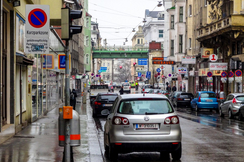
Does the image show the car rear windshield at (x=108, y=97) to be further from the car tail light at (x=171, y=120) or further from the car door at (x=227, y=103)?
the car tail light at (x=171, y=120)

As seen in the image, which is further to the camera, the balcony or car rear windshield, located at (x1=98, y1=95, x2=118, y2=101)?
the balcony

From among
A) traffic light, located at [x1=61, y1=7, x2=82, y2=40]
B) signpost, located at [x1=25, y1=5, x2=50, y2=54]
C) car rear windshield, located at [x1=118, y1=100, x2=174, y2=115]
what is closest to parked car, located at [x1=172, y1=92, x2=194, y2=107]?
signpost, located at [x1=25, y1=5, x2=50, y2=54]

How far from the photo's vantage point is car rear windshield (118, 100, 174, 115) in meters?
10.1

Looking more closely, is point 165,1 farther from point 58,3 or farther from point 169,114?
point 169,114

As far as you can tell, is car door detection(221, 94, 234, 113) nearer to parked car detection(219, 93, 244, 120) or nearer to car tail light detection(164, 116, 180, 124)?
parked car detection(219, 93, 244, 120)

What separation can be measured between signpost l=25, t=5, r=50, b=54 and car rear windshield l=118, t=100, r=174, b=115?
3.66m

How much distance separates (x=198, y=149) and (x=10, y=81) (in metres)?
6.31

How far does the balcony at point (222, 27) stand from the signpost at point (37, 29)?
26.6 metres

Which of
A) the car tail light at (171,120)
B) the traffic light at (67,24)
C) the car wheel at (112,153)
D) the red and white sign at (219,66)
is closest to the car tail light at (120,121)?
the car wheel at (112,153)

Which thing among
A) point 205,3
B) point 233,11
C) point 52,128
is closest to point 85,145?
point 52,128

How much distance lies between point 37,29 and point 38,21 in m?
0.26

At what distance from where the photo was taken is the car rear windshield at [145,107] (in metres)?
10.1

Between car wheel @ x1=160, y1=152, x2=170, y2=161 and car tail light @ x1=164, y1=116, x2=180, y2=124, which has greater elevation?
car tail light @ x1=164, y1=116, x2=180, y2=124

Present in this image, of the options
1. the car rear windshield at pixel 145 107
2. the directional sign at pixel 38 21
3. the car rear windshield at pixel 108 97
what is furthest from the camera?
the car rear windshield at pixel 108 97
